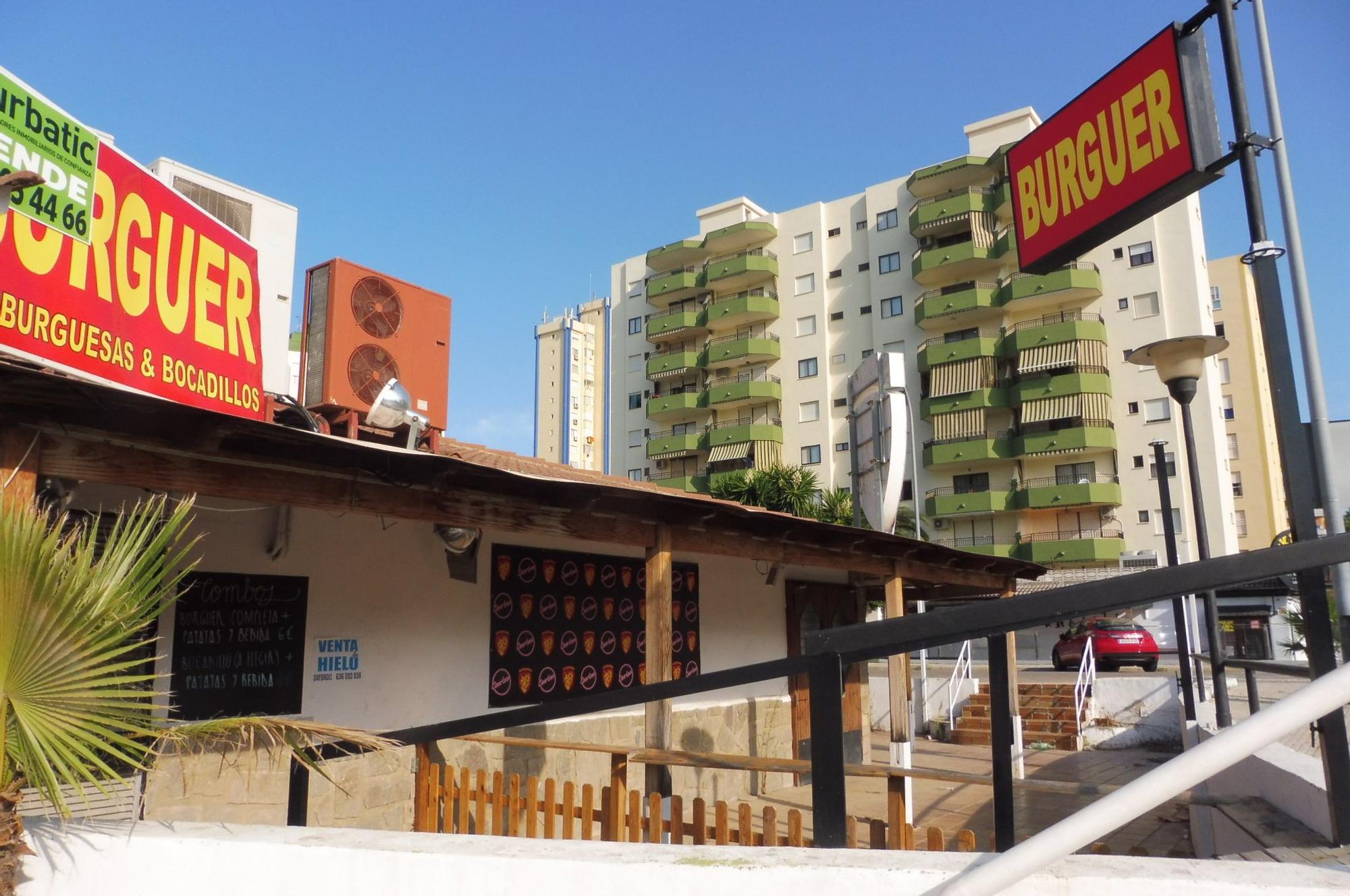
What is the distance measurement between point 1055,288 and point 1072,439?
694 cm

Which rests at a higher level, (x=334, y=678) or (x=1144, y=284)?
(x=1144, y=284)

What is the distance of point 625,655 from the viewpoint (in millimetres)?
9805

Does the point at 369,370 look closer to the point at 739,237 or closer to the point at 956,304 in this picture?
the point at 956,304

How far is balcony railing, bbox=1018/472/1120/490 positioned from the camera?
41.0 meters

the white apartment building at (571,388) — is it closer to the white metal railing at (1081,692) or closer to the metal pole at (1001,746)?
the white metal railing at (1081,692)

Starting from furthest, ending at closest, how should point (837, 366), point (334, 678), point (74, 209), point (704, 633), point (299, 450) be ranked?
point (837, 366)
point (704, 633)
point (334, 678)
point (74, 209)
point (299, 450)

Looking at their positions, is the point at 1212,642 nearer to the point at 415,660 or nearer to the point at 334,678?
the point at 415,660

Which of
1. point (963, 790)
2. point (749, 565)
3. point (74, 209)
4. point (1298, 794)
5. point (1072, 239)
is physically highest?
point (74, 209)

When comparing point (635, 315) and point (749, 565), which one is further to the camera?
point (635, 315)

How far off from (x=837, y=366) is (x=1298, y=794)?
48.1 metres

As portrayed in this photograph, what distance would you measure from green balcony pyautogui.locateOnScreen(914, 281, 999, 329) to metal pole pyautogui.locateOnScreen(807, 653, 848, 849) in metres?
44.7

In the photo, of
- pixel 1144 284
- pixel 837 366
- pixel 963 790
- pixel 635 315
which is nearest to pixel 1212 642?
pixel 963 790

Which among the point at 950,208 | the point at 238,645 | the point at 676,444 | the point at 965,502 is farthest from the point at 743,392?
the point at 238,645

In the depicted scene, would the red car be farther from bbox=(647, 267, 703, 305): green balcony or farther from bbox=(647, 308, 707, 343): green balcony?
bbox=(647, 267, 703, 305): green balcony
